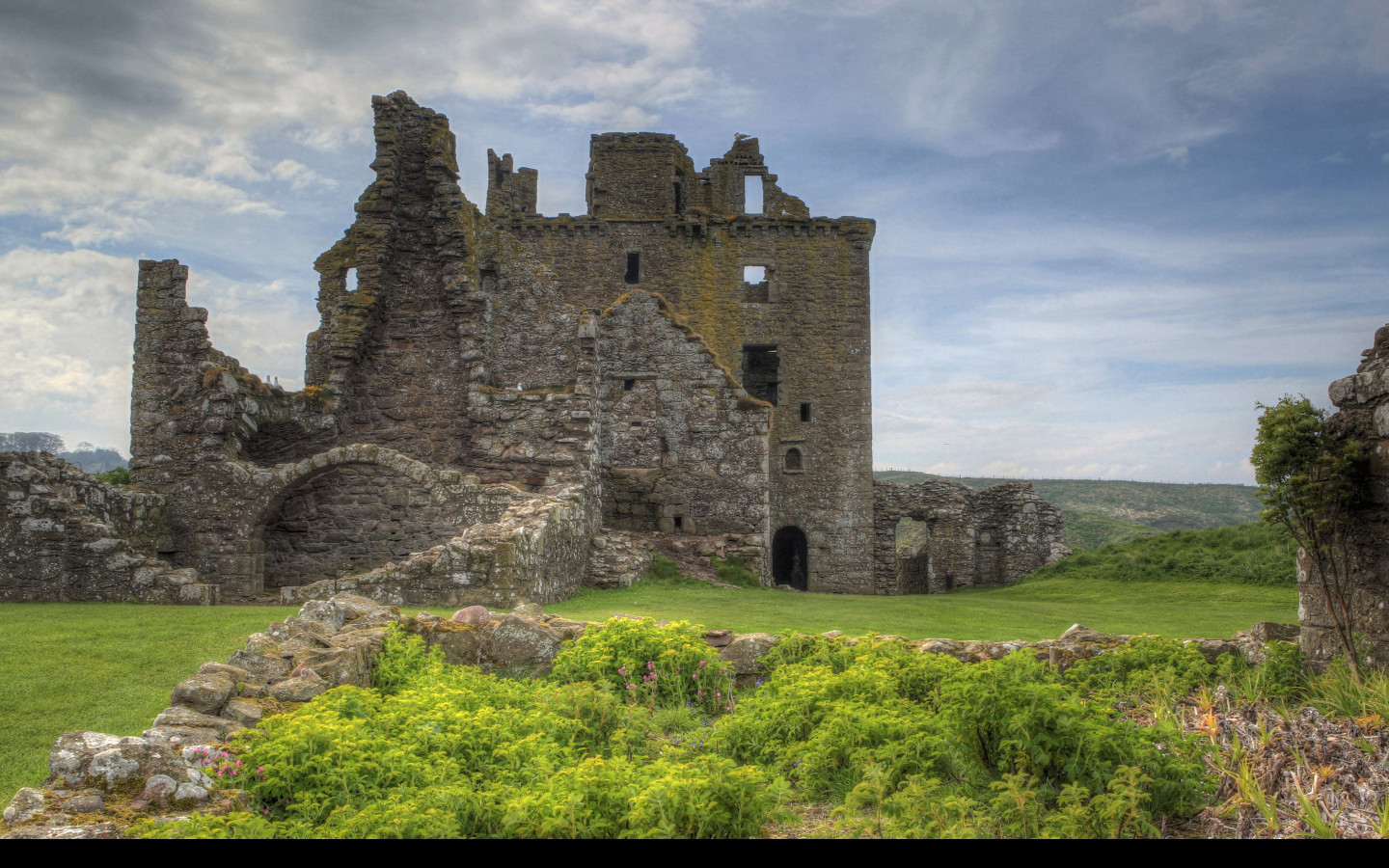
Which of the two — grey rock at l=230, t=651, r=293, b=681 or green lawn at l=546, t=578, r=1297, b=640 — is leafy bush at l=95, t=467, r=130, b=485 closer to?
green lawn at l=546, t=578, r=1297, b=640

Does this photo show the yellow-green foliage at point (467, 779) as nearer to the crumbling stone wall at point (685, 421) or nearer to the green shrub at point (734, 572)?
the green shrub at point (734, 572)

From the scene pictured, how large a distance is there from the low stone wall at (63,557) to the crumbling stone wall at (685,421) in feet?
32.3

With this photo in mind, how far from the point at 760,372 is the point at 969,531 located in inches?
384

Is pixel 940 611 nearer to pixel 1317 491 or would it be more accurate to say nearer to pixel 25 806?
pixel 1317 491

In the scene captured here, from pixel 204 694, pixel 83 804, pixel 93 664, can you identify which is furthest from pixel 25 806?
pixel 93 664

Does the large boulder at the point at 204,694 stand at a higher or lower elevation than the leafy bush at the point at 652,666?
higher

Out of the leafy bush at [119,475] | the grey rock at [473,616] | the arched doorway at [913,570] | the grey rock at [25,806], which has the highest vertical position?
the leafy bush at [119,475]

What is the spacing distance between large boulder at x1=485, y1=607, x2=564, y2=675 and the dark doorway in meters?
24.0

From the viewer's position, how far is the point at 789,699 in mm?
6121

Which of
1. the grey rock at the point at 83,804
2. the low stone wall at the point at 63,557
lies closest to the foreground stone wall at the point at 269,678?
the grey rock at the point at 83,804

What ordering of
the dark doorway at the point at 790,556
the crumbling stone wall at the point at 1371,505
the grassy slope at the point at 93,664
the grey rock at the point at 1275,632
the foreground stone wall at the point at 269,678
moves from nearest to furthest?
the foreground stone wall at the point at 269,678
the grassy slope at the point at 93,664
the crumbling stone wall at the point at 1371,505
the grey rock at the point at 1275,632
the dark doorway at the point at 790,556

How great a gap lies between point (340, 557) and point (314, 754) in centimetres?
1099

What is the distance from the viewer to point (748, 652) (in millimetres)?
7691

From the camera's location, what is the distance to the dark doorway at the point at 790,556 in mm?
31844
